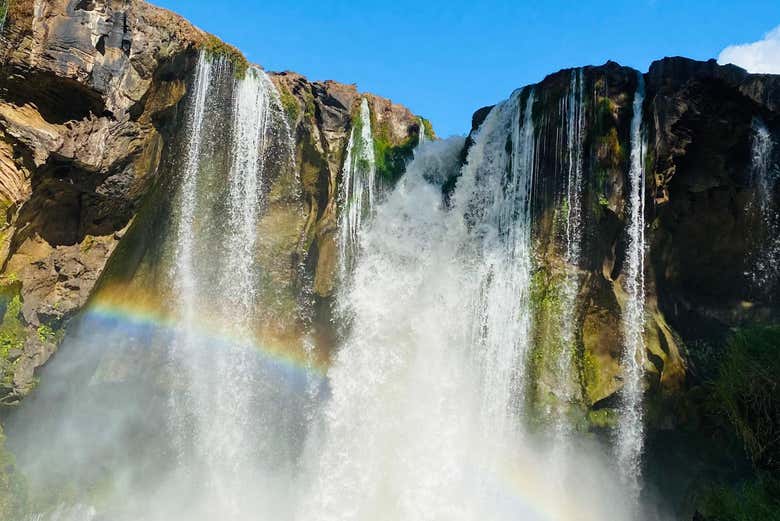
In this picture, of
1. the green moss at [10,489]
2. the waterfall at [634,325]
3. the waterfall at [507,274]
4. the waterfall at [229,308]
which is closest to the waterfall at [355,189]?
the waterfall at [229,308]

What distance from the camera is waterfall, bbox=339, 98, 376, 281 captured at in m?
15.3

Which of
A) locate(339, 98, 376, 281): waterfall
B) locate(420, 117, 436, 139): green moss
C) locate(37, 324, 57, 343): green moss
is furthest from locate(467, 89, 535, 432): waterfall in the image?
locate(37, 324, 57, 343): green moss

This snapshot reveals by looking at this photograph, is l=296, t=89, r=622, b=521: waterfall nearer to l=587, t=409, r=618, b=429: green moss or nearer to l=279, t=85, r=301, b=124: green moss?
l=587, t=409, r=618, b=429: green moss

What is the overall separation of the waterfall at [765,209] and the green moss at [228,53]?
1137cm

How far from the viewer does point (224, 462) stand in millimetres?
14797

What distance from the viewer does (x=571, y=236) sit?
13.3 meters

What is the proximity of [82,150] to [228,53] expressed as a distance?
4301 mm

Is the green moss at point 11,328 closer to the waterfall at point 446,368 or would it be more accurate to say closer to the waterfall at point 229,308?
the waterfall at point 229,308

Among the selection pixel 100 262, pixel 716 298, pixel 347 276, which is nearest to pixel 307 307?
pixel 347 276

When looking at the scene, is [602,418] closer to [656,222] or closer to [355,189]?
[656,222]

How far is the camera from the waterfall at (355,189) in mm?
15273

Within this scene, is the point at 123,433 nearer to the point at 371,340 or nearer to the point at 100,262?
the point at 100,262

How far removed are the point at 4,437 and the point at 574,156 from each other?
1348 cm

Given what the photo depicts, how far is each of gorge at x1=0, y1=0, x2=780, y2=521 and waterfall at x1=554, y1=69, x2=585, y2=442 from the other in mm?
51
